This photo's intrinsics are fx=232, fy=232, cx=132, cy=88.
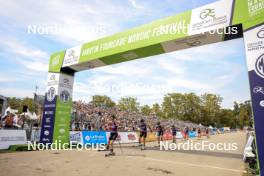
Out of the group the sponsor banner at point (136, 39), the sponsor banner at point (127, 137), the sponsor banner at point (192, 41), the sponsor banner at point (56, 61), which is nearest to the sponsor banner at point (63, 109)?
the sponsor banner at point (56, 61)

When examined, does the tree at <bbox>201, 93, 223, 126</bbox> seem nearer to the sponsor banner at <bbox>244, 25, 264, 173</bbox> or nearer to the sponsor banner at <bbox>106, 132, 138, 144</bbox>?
the sponsor banner at <bbox>106, 132, 138, 144</bbox>

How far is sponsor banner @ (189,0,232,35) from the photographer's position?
8.34 meters

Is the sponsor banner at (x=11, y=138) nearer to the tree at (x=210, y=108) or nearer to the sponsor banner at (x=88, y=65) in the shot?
the sponsor banner at (x=88, y=65)

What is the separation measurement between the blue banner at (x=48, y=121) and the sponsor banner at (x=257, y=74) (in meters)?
10.2

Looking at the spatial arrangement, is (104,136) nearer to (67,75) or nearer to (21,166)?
(67,75)

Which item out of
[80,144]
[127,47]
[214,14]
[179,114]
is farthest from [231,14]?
[179,114]

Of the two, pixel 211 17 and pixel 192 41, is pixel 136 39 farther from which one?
pixel 211 17

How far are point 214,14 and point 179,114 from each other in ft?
291

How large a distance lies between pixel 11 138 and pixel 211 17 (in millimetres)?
11308

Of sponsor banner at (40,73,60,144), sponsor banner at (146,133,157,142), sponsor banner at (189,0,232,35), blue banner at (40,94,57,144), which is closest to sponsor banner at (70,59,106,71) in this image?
sponsor banner at (40,73,60,144)

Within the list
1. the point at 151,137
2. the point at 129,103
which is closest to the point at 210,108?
the point at 129,103

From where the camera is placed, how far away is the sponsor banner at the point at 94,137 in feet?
47.3

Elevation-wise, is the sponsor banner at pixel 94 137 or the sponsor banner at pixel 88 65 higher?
the sponsor banner at pixel 88 65

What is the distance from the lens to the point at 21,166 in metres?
7.12
